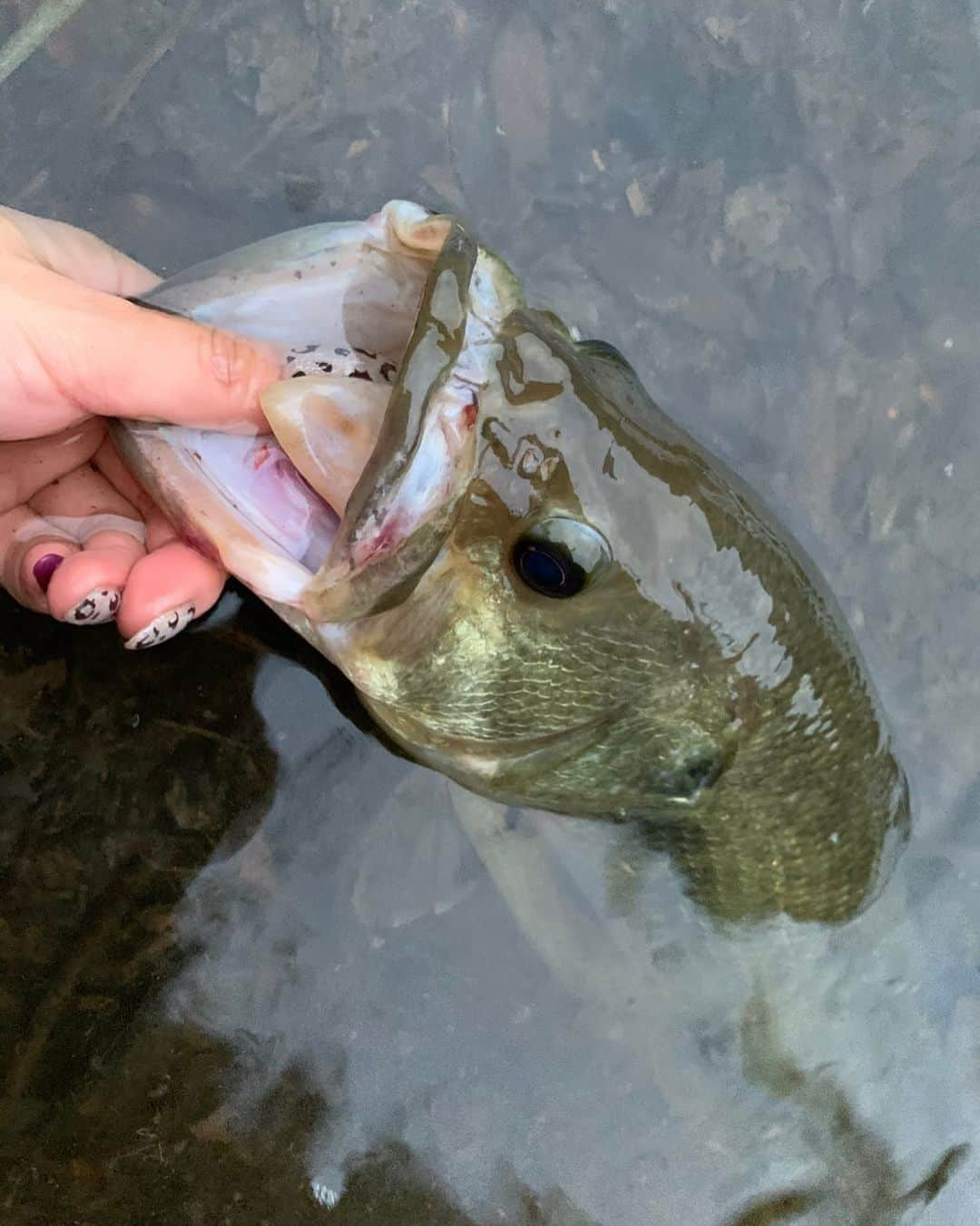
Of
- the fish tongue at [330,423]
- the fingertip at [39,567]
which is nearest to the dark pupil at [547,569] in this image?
the fish tongue at [330,423]

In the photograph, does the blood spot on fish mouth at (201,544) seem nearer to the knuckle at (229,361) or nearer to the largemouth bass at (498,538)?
the largemouth bass at (498,538)

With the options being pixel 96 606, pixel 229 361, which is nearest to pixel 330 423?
pixel 229 361

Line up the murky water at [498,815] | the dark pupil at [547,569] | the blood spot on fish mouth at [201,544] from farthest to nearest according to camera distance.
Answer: the murky water at [498,815]
the blood spot on fish mouth at [201,544]
the dark pupil at [547,569]

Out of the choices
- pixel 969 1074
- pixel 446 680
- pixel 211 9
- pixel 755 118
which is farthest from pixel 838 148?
pixel 969 1074

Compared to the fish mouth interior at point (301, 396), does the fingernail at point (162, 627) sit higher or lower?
lower

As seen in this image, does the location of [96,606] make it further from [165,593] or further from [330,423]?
[330,423]
